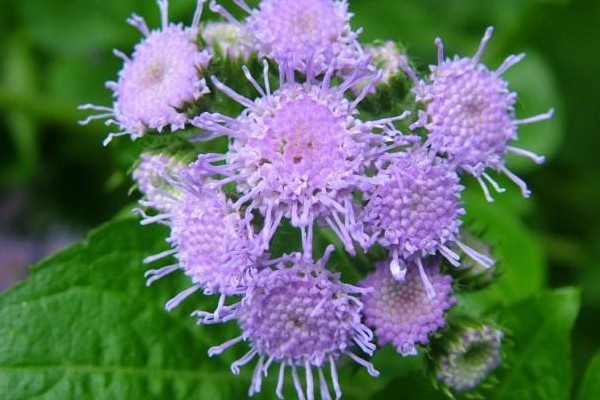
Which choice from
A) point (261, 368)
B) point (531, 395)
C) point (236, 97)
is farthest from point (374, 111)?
point (531, 395)

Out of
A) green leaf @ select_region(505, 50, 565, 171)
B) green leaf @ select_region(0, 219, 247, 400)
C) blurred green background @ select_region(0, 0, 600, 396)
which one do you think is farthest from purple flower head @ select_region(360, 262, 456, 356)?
green leaf @ select_region(505, 50, 565, 171)

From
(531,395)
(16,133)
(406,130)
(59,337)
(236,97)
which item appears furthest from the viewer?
(16,133)

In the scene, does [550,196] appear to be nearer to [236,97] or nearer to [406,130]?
[406,130]

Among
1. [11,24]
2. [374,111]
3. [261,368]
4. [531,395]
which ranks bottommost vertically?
[531,395]

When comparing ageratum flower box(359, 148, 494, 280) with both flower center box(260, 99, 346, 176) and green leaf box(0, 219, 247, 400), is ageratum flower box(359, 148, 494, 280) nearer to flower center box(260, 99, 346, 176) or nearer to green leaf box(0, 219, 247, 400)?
flower center box(260, 99, 346, 176)

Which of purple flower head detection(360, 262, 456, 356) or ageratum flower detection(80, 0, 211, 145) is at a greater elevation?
ageratum flower detection(80, 0, 211, 145)

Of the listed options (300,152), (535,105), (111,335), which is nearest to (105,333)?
(111,335)

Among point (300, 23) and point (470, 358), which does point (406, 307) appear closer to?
point (470, 358)
